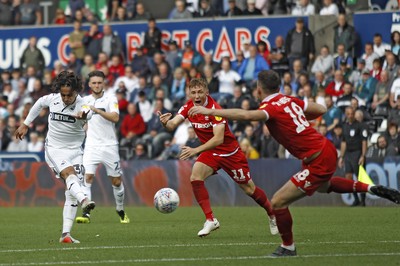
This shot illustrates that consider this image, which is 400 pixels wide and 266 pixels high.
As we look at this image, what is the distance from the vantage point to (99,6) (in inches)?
1332

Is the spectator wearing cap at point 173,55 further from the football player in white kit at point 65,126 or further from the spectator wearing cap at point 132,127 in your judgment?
the football player in white kit at point 65,126

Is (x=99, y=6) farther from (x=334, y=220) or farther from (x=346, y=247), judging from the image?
(x=346, y=247)

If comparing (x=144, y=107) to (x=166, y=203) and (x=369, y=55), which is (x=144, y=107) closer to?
(x=369, y=55)

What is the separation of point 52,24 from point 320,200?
12592mm

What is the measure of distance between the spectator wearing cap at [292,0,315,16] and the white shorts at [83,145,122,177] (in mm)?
10269

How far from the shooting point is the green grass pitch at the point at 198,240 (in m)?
12.1

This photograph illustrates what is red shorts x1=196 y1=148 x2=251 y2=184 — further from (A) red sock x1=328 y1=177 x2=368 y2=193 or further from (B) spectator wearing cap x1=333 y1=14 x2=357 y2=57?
(B) spectator wearing cap x1=333 y1=14 x2=357 y2=57

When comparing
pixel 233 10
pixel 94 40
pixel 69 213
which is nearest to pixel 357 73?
pixel 233 10

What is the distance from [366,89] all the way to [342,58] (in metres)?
1.35

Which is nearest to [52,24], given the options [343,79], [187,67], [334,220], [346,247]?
[187,67]

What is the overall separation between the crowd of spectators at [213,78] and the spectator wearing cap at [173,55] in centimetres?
3

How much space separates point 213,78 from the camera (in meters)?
28.2

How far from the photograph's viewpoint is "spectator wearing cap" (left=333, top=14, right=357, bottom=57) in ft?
90.0

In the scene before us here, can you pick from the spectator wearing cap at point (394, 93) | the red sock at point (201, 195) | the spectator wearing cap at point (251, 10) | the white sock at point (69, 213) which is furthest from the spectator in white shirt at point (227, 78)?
the white sock at point (69, 213)
